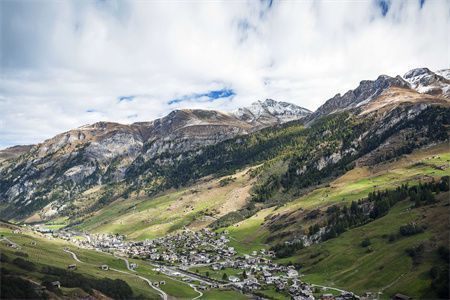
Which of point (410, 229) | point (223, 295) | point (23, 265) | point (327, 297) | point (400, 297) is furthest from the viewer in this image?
point (410, 229)

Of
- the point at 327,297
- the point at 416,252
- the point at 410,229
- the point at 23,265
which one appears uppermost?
the point at 23,265

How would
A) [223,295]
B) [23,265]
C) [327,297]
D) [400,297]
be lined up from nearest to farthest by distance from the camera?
1. [400,297]
2. [23,265]
3. [327,297]
4. [223,295]

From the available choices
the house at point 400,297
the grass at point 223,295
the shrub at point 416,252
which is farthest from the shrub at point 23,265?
the shrub at point 416,252

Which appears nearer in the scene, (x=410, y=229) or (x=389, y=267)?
(x=389, y=267)

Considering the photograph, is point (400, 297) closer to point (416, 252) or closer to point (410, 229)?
point (416, 252)

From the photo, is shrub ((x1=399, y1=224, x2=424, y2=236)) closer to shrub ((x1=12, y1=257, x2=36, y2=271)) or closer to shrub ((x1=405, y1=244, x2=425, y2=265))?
shrub ((x1=405, y1=244, x2=425, y2=265))

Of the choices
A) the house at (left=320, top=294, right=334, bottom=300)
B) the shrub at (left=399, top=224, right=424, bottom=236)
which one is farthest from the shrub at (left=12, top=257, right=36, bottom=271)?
the shrub at (left=399, top=224, right=424, bottom=236)

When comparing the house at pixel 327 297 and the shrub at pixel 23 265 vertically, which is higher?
the shrub at pixel 23 265

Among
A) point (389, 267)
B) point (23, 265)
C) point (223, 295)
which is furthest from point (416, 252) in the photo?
point (23, 265)

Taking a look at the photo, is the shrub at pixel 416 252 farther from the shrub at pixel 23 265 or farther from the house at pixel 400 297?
the shrub at pixel 23 265

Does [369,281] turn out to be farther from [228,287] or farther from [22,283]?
[22,283]

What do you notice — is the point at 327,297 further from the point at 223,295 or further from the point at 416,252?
the point at 223,295

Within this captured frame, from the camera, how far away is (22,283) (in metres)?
112

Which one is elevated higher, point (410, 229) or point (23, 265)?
point (23, 265)
